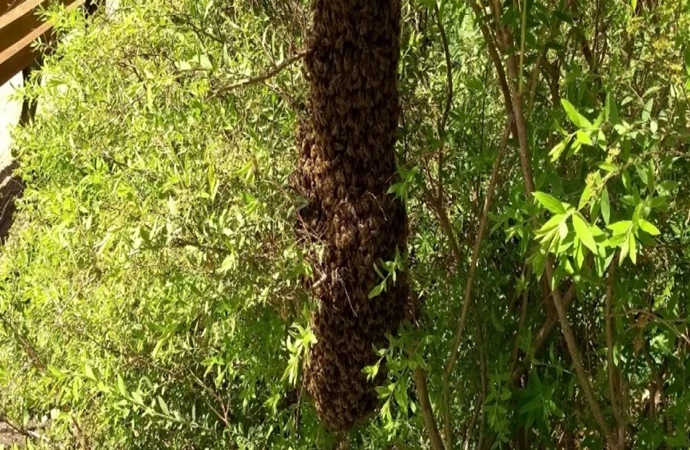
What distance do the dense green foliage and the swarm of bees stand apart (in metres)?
0.05

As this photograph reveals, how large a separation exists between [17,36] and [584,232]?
3662 mm

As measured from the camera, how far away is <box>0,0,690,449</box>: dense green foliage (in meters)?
1.50

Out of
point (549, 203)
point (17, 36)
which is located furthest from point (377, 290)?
point (17, 36)

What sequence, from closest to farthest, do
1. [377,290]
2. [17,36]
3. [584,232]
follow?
[584,232]
[377,290]
[17,36]

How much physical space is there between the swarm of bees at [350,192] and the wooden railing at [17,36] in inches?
110

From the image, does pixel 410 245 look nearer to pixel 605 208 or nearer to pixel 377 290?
pixel 377 290

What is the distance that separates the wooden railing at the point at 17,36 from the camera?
159 inches

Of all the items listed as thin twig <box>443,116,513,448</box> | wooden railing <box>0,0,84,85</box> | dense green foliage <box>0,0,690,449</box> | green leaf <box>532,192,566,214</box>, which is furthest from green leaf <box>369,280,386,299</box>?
wooden railing <box>0,0,84,85</box>

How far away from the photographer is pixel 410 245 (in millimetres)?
1951

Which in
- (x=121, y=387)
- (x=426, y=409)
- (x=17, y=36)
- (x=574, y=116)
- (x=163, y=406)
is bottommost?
(x=426, y=409)

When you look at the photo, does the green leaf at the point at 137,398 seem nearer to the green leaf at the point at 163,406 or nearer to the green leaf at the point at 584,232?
the green leaf at the point at 163,406

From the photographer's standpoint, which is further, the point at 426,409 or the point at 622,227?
the point at 426,409

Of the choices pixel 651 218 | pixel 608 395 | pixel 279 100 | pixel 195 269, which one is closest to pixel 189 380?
pixel 195 269

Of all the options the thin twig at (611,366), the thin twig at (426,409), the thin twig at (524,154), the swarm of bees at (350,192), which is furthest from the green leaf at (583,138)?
the thin twig at (426,409)
